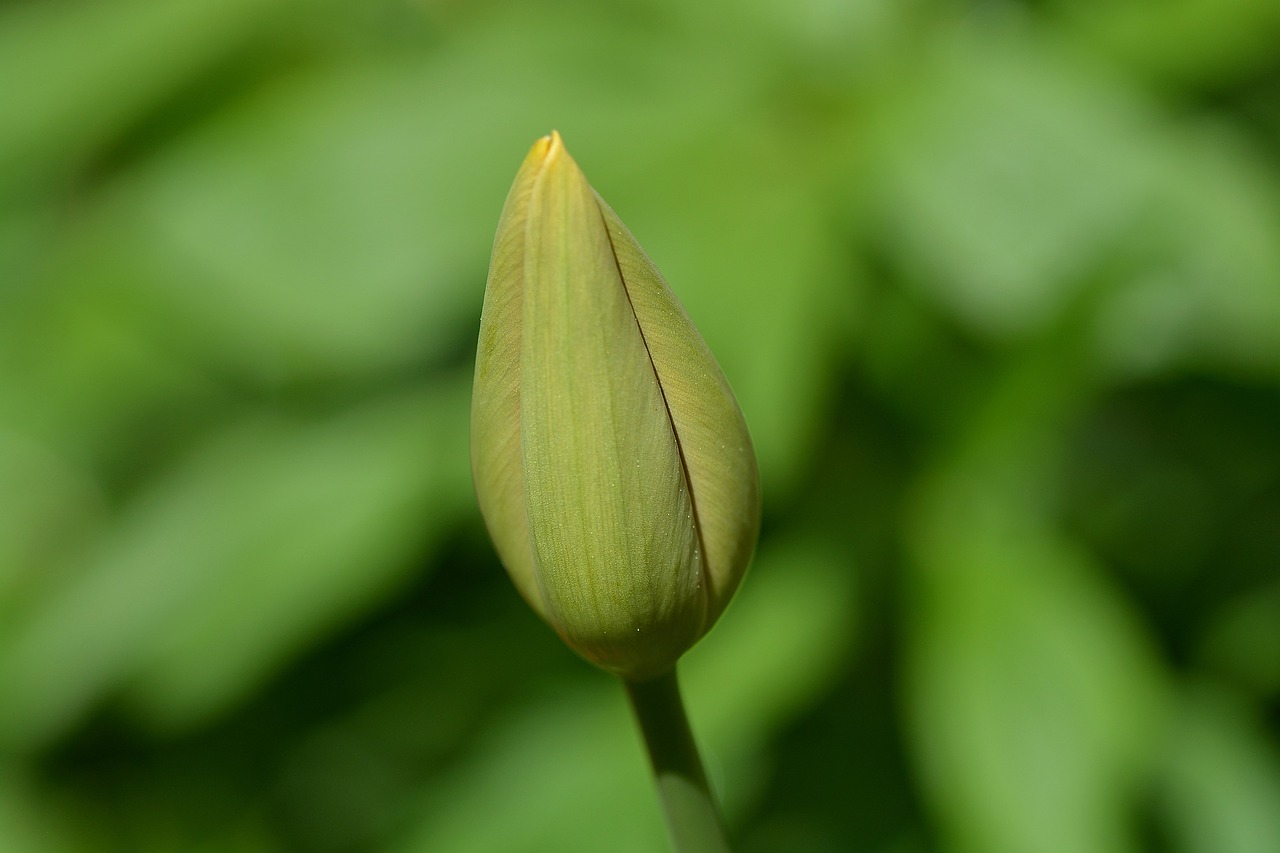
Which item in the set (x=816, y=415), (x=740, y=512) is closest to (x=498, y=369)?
(x=740, y=512)

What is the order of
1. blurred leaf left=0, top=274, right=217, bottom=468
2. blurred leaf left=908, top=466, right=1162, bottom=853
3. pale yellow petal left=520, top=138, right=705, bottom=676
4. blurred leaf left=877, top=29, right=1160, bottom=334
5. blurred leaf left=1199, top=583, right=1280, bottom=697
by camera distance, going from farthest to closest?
blurred leaf left=0, top=274, right=217, bottom=468 < blurred leaf left=1199, top=583, right=1280, bottom=697 < blurred leaf left=877, top=29, right=1160, bottom=334 < blurred leaf left=908, top=466, right=1162, bottom=853 < pale yellow petal left=520, top=138, right=705, bottom=676

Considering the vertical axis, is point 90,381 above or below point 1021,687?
above

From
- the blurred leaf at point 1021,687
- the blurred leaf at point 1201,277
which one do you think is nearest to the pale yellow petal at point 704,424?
the blurred leaf at point 1021,687

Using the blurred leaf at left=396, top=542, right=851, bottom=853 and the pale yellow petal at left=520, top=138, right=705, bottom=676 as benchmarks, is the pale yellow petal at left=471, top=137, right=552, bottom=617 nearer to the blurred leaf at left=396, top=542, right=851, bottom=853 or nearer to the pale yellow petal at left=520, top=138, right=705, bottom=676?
the pale yellow petal at left=520, top=138, right=705, bottom=676

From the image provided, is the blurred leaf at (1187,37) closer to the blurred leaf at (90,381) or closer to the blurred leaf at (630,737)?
the blurred leaf at (630,737)

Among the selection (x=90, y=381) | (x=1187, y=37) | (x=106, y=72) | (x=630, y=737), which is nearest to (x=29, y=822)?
(x=90, y=381)

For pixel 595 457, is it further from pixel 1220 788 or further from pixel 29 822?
pixel 29 822

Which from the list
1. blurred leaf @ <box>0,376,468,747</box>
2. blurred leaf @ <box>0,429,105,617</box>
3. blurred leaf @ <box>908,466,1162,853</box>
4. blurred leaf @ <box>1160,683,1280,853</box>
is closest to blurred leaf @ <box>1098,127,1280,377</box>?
blurred leaf @ <box>908,466,1162,853</box>

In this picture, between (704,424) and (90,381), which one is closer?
(704,424)

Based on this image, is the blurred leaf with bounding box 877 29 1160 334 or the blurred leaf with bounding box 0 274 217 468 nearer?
the blurred leaf with bounding box 877 29 1160 334
